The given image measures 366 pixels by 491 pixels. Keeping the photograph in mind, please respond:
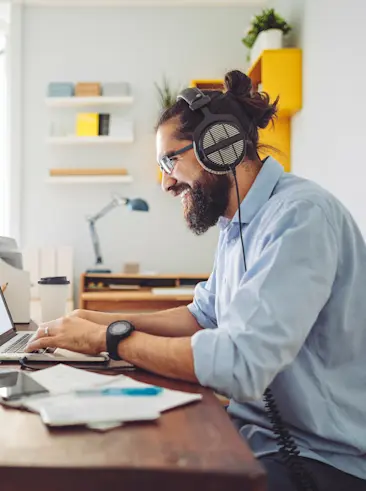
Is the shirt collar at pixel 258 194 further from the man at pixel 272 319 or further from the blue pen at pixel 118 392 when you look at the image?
the blue pen at pixel 118 392

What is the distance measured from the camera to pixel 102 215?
4125 mm

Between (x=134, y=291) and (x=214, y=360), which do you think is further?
(x=134, y=291)

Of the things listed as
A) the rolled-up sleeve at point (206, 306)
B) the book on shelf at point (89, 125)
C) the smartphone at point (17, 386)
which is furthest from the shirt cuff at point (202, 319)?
the book on shelf at point (89, 125)

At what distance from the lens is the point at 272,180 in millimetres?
1298

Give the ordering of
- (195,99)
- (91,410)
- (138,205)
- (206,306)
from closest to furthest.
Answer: (91,410) → (195,99) → (206,306) → (138,205)

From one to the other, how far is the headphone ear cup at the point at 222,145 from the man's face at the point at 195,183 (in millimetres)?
68

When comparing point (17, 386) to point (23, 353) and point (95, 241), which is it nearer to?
point (23, 353)

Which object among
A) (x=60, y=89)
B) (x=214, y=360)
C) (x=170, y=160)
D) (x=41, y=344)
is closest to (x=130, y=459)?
(x=214, y=360)

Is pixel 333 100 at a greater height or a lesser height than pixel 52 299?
greater

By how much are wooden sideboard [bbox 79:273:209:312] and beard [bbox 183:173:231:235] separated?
2027 millimetres

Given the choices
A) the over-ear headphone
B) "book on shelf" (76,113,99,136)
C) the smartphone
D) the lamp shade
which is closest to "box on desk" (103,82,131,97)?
"book on shelf" (76,113,99,136)

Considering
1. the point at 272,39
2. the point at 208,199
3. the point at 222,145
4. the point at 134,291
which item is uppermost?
the point at 272,39

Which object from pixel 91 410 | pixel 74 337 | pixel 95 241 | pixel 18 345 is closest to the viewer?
pixel 91 410

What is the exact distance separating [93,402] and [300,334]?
0.34 metres
